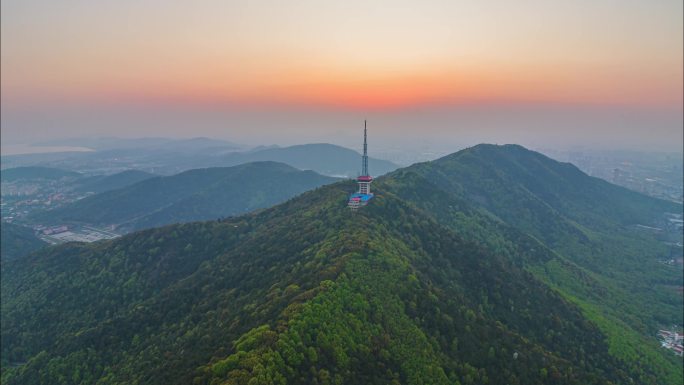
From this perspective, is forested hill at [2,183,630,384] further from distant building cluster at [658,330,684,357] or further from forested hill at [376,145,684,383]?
distant building cluster at [658,330,684,357]

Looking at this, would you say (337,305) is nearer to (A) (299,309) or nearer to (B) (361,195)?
(A) (299,309)

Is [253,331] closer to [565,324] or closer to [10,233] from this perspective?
[565,324]

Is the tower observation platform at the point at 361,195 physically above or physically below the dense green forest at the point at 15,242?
above

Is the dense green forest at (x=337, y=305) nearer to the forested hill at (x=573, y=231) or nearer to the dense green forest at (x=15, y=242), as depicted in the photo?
the forested hill at (x=573, y=231)

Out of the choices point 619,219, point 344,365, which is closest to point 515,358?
point 344,365

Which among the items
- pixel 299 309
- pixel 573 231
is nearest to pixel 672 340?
pixel 573 231

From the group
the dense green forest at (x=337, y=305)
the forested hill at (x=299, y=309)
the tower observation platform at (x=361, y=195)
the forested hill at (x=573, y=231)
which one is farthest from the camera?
the forested hill at (x=573, y=231)

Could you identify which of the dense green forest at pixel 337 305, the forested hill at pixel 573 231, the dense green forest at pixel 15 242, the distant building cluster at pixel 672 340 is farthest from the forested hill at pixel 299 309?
the dense green forest at pixel 15 242

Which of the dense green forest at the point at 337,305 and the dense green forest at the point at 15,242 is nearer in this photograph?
the dense green forest at the point at 337,305
